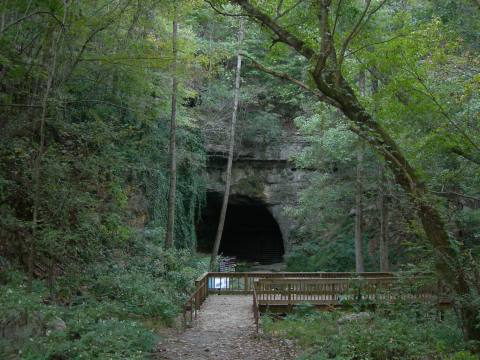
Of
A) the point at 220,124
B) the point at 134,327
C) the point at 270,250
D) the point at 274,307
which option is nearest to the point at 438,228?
the point at 134,327

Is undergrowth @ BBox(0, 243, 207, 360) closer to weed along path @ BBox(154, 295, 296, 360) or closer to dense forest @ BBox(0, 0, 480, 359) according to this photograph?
dense forest @ BBox(0, 0, 480, 359)

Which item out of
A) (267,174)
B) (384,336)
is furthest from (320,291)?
(267,174)

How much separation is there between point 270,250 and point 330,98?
22.7 meters

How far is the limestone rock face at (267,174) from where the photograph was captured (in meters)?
23.0

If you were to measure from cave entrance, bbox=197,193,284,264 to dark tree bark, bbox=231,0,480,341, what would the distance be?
20.1 meters

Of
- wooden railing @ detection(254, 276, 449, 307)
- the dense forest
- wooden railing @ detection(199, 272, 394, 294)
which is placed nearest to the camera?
the dense forest

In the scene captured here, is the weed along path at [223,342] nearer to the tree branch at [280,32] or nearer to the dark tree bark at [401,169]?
the dark tree bark at [401,169]

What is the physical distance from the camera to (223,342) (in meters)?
8.42

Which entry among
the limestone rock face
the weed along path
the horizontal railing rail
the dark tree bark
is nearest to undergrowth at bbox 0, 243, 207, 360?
the weed along path

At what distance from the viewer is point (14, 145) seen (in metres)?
7.90

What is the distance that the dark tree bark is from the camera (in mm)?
6914

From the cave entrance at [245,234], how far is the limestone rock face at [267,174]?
11.6ft

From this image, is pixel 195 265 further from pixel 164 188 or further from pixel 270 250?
pixel 270 250

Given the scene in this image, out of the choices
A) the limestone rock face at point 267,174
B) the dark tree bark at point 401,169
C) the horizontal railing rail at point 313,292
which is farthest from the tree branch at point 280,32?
the limestone rock face at point 267,174
